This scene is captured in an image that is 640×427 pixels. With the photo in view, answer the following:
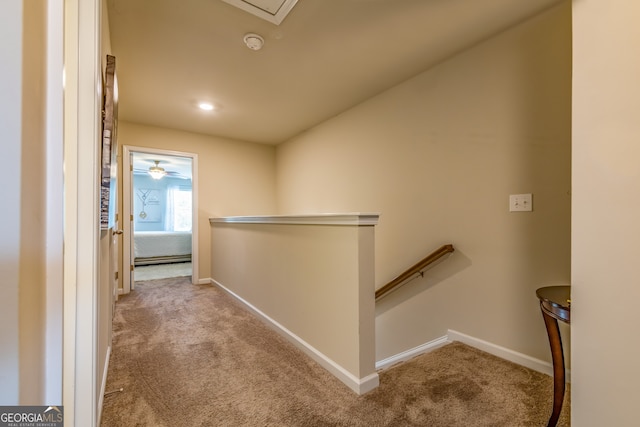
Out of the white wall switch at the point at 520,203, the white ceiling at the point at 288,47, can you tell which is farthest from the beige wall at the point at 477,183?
the white ceiling at the point at 288,47

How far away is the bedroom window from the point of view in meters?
8.48

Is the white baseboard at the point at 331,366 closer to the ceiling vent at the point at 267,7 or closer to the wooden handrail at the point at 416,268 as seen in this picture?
the wooden handrail at the point at 416,268

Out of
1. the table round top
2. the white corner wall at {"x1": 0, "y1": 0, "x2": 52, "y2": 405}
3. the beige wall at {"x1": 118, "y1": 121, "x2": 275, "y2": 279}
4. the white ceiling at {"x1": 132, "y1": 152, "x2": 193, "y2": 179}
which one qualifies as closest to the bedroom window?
the white ceiling at {"x1": 132, "y1": 152, "x2": 193, "y2": 179}

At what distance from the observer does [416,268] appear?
2240mm

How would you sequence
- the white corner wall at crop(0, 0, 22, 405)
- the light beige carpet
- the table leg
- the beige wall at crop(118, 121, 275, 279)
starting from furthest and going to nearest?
the light beige carpet
the beige wall at crop(118, 121, 275, 279)
the table leg
the white corner wall at crop(0, 0, 22, 405)

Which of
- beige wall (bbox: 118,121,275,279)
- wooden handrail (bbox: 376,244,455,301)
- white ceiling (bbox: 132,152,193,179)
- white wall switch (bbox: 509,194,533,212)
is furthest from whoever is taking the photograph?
white ceiling (bbox: 132,152,193,179)

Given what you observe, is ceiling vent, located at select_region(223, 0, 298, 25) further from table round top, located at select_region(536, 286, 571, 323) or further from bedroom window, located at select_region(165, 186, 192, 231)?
bedroom window, located at select_region(165, 186, 192, 231)

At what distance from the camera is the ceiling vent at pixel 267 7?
156 centimetres

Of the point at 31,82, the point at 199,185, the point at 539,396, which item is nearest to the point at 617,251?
the point at 539,396

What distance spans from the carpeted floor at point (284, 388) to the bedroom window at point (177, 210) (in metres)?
6.99

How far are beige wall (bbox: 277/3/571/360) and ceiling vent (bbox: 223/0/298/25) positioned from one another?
134 centimetres

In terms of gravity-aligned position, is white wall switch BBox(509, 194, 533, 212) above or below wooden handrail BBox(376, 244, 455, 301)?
above

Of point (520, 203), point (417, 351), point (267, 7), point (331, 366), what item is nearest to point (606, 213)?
point (520, 203)

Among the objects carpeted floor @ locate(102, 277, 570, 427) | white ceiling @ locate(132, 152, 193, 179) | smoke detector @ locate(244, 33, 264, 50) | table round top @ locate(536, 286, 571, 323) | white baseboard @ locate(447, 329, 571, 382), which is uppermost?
smoke detector @ locate(244, 33, 264, 50)
